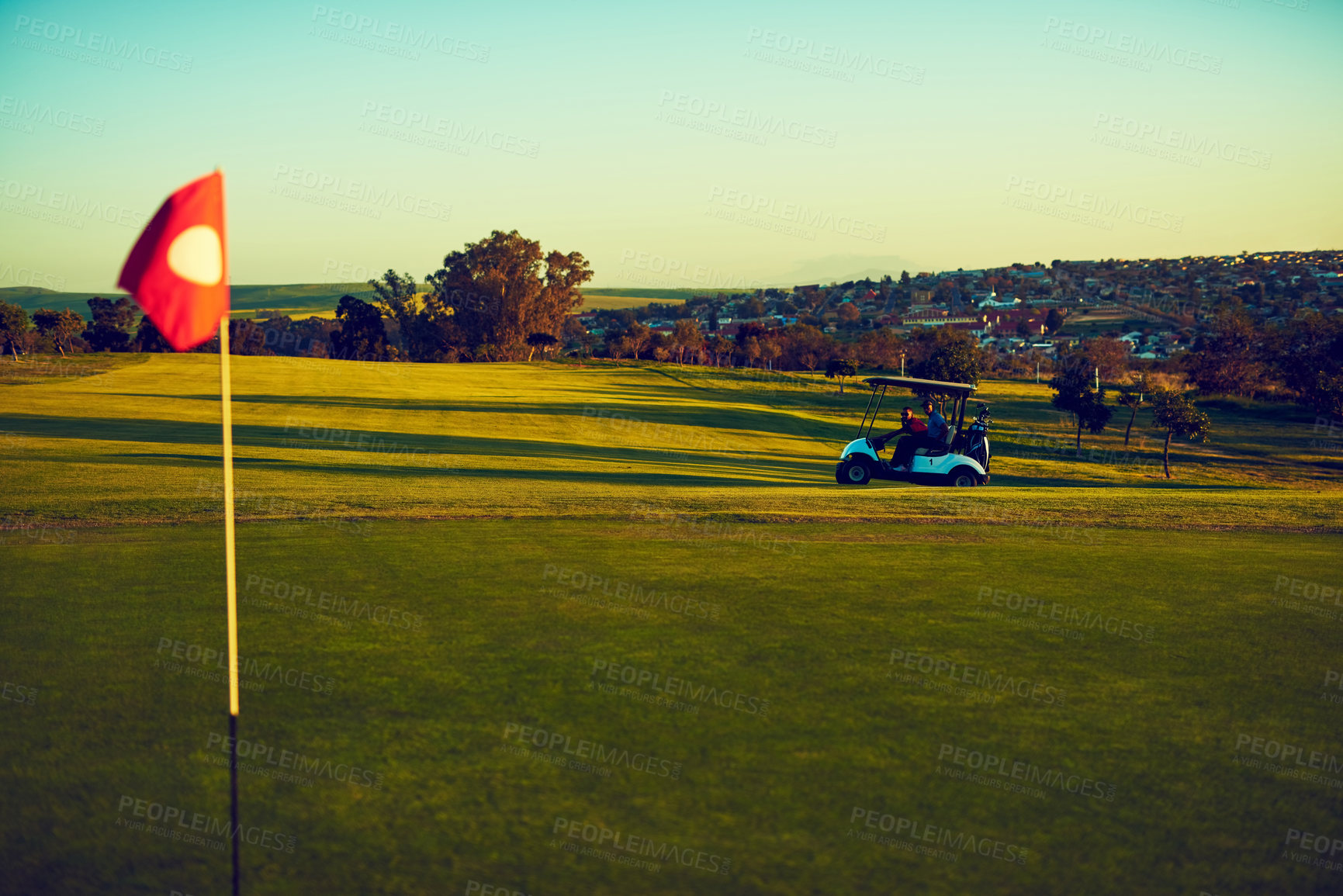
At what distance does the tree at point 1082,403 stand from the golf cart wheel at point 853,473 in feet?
92.1

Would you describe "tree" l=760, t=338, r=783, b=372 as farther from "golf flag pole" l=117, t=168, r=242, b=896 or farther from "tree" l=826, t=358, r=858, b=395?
"golf flag pole" l=117, t=168, r=242, b=896

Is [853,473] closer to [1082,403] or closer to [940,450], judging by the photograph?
[940,450]

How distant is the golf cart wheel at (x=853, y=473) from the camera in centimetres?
2423

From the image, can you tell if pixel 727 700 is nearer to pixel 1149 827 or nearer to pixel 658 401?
pixel 1149 827

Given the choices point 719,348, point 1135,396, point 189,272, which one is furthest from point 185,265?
point 719,348

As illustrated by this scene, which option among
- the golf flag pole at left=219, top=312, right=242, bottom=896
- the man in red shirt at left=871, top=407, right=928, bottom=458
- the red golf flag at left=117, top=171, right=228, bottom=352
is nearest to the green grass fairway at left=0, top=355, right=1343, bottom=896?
the golf flag pole at left=219, top=312, right=242, bottom=896

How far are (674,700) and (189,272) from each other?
14.2 ft

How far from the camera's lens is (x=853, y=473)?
24.3 meters

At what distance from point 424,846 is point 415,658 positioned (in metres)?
2.93

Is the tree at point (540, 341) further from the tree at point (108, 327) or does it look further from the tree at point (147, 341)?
the tree at point (108, 327)

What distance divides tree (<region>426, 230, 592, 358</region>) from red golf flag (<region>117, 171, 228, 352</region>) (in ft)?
302

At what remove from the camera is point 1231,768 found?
5.65m

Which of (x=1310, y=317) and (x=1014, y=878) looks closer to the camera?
(x=1014, y=878)

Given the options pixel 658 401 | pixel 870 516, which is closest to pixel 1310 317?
pixel 658 401
